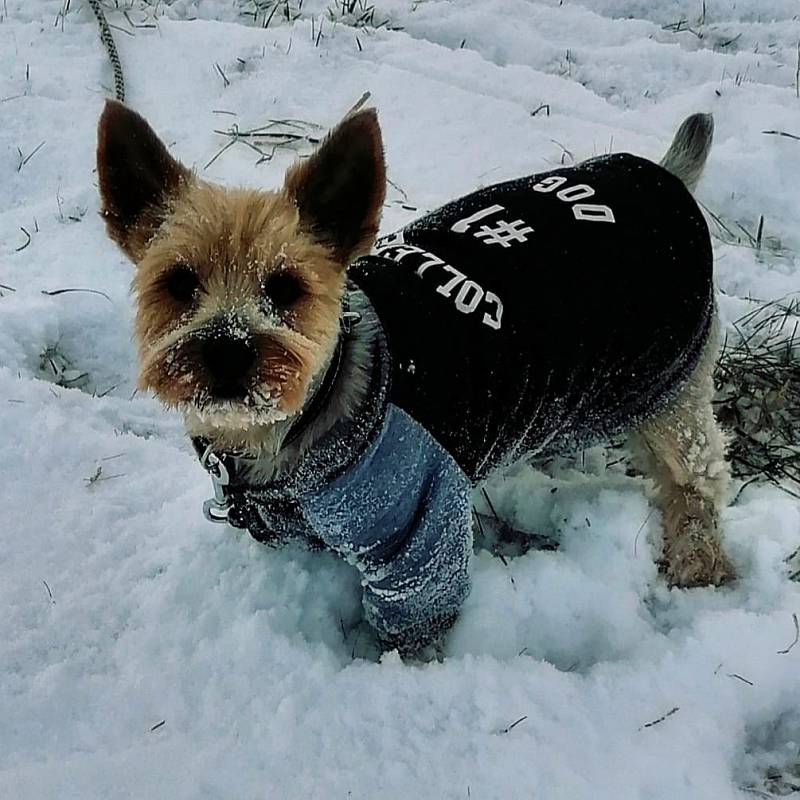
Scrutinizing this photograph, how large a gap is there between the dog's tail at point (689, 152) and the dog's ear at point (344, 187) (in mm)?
1185

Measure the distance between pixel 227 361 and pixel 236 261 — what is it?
0.86ft

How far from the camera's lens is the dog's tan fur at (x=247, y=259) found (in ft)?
6.68

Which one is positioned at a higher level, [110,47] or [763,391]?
[110,47]

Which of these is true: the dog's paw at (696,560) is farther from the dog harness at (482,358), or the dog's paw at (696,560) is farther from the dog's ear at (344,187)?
the dog's ear at (344,187)

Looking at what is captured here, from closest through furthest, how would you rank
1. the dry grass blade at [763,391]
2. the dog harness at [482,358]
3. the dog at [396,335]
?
the dog at [396,335]
the dog harness at [482,358]
the dry grass blade at [763,391]

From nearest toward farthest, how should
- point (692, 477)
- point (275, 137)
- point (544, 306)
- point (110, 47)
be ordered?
1. point (544, 306)
2. point (692, 477)
3. point (275, 137)
4. point (110, 47)

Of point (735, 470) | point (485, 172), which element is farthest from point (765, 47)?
point (735, 470)

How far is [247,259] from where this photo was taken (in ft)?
6.91

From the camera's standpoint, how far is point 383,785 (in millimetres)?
2115

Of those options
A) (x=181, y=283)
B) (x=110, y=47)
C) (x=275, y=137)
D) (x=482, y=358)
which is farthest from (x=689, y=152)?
(x=110, y=47)

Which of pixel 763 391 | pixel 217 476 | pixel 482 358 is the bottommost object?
pixel 763 391

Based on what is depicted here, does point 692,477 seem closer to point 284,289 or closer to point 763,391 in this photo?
point 763,391

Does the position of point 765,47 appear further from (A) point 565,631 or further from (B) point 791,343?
(A) point 565,631

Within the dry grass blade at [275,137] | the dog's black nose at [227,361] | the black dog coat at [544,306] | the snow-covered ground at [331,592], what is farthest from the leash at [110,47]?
the dog's black nose at [227,361]
